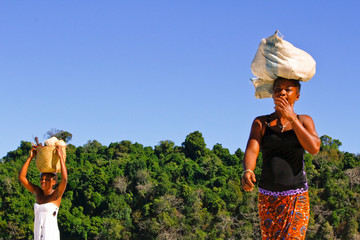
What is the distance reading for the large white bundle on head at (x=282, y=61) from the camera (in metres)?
4.46

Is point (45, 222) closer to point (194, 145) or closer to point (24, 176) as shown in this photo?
point (24, 176)

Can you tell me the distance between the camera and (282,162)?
4.45 m

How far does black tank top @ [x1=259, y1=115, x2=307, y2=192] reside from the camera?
4.42m

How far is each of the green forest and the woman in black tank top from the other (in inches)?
1608

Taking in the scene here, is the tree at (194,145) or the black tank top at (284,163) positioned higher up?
the tree at (194,145)

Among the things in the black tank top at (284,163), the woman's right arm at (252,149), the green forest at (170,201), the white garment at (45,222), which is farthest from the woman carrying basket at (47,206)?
the green forest at (170,201)

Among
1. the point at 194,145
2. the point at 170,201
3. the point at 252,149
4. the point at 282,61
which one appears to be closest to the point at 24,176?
the point at 252,149

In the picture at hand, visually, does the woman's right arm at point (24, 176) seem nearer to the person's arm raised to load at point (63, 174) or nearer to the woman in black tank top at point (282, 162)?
the person's arm raised to load at point (63, 174)

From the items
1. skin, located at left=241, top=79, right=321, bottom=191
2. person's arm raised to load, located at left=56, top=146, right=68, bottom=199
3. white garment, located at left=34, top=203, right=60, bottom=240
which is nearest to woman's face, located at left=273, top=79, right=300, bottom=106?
skin, located at left=241, top=79, right=321, bottom=191

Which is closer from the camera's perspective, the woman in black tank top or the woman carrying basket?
the woman in black tank top

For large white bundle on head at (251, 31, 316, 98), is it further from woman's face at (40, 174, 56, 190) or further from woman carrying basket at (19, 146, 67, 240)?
woman's face at (40, 174, 56, 190)

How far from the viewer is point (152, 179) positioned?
51.6m

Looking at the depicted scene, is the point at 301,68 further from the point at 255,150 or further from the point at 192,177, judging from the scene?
the point at 192,177

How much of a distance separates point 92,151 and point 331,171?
24.9m
